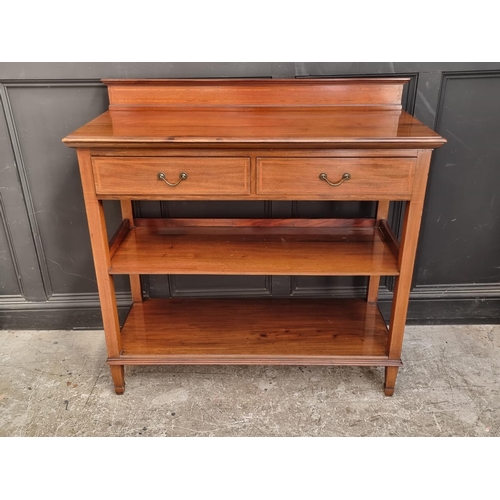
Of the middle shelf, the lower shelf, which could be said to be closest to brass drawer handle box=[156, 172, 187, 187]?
the middle shelf

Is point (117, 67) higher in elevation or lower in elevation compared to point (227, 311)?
higher

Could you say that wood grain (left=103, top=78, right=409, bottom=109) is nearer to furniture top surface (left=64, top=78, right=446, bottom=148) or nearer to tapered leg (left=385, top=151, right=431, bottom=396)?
furniture top surface (left=64, top=78, right=446, bottom=148)

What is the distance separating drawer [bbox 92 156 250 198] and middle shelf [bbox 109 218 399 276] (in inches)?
13.5

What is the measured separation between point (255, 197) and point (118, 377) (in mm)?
1091

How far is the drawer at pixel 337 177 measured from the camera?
1778mm

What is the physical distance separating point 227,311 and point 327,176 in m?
1.01

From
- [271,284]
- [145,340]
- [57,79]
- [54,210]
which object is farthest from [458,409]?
[57,79]

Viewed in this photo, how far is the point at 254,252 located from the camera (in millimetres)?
2127

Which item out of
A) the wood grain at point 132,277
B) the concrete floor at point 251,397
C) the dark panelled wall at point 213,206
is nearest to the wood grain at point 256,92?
→ the dark panelled wall at point 213,206

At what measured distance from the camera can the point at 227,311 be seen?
8.21ft

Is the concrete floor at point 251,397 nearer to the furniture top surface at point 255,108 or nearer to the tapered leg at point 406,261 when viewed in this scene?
the tapered leg at point 406,261

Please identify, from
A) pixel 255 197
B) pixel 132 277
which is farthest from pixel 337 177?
pixel 132 277

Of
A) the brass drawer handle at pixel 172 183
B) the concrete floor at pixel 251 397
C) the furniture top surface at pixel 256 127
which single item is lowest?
the concrete floor at pixel 251 397

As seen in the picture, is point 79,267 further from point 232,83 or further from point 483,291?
point 483,291
